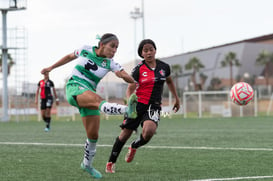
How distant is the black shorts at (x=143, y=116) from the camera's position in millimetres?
8305

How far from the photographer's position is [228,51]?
92.4m

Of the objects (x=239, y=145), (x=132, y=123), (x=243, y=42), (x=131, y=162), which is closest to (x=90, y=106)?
(x=132, y=123)

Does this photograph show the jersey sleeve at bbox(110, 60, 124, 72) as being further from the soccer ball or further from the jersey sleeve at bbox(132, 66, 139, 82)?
the soccer ball

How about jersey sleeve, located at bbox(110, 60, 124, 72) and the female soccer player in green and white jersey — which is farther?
jersey sleeve, located at bbox(110, 60, 124, 72)

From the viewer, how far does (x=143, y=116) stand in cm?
839

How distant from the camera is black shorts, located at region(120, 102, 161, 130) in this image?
27.2 ft

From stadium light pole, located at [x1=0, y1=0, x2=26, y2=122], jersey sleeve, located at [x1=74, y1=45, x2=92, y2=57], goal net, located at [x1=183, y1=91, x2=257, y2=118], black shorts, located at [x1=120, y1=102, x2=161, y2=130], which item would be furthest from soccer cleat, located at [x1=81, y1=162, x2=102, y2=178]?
Result: goal net, located at [x1=183, y1=91, x2=257, y2=118]

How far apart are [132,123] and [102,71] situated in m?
1.27

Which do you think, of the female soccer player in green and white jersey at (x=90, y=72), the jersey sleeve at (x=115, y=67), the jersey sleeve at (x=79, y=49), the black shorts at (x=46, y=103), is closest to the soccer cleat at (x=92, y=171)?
the female soccer player in green and white jersey at (x=90, y=72)

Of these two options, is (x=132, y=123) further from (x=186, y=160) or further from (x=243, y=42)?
(x=243, y=42)

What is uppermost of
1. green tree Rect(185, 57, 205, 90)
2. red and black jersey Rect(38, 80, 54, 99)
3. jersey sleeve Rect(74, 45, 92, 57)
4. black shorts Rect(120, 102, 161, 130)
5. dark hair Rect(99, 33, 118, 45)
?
green tree Rect(185, 57, 205, 90)

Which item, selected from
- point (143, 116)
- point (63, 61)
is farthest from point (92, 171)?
point (63, 61)

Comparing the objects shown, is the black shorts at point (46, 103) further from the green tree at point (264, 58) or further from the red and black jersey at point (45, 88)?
the green tree at point (264, 58)

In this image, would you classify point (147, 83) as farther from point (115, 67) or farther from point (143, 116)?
point (115, 67)
